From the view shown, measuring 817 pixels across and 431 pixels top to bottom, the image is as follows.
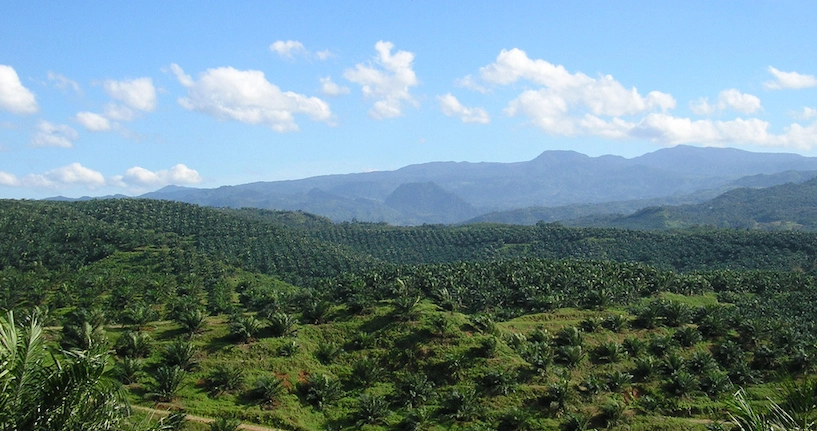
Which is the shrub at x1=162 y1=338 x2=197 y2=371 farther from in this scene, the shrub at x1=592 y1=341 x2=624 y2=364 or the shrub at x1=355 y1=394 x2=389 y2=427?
the shrub at x1=592 y1=341 x2=624 y2=364

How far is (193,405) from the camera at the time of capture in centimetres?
3000

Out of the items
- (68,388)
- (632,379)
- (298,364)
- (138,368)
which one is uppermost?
(68,388)

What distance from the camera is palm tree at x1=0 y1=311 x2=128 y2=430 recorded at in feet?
30.3

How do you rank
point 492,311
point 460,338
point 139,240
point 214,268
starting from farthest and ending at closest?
point 139,240
point 214,268
point 492,311
point 460,338

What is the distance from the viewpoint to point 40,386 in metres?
9.51

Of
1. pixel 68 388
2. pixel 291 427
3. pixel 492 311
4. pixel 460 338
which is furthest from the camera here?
pixel 492 311

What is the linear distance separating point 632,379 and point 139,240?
9862 cm

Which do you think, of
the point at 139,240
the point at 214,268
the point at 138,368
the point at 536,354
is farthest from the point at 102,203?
the point at 536,354

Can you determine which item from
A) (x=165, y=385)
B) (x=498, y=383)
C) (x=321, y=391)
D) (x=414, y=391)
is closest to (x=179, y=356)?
(x=165, y=385)

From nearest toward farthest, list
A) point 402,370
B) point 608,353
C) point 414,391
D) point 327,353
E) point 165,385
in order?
point 165,385 → point 414,391 → point 402,370 → point 327,353 → point 608,353

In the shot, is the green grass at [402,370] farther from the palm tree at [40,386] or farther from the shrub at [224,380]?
the palm tree at [40,386]

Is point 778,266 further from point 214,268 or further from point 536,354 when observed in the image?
point 214,268

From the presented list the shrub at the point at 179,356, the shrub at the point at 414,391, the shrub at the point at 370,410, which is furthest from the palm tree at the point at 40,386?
the shrub at the point at 414,391

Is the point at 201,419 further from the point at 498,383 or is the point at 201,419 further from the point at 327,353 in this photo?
the point at 498,383
